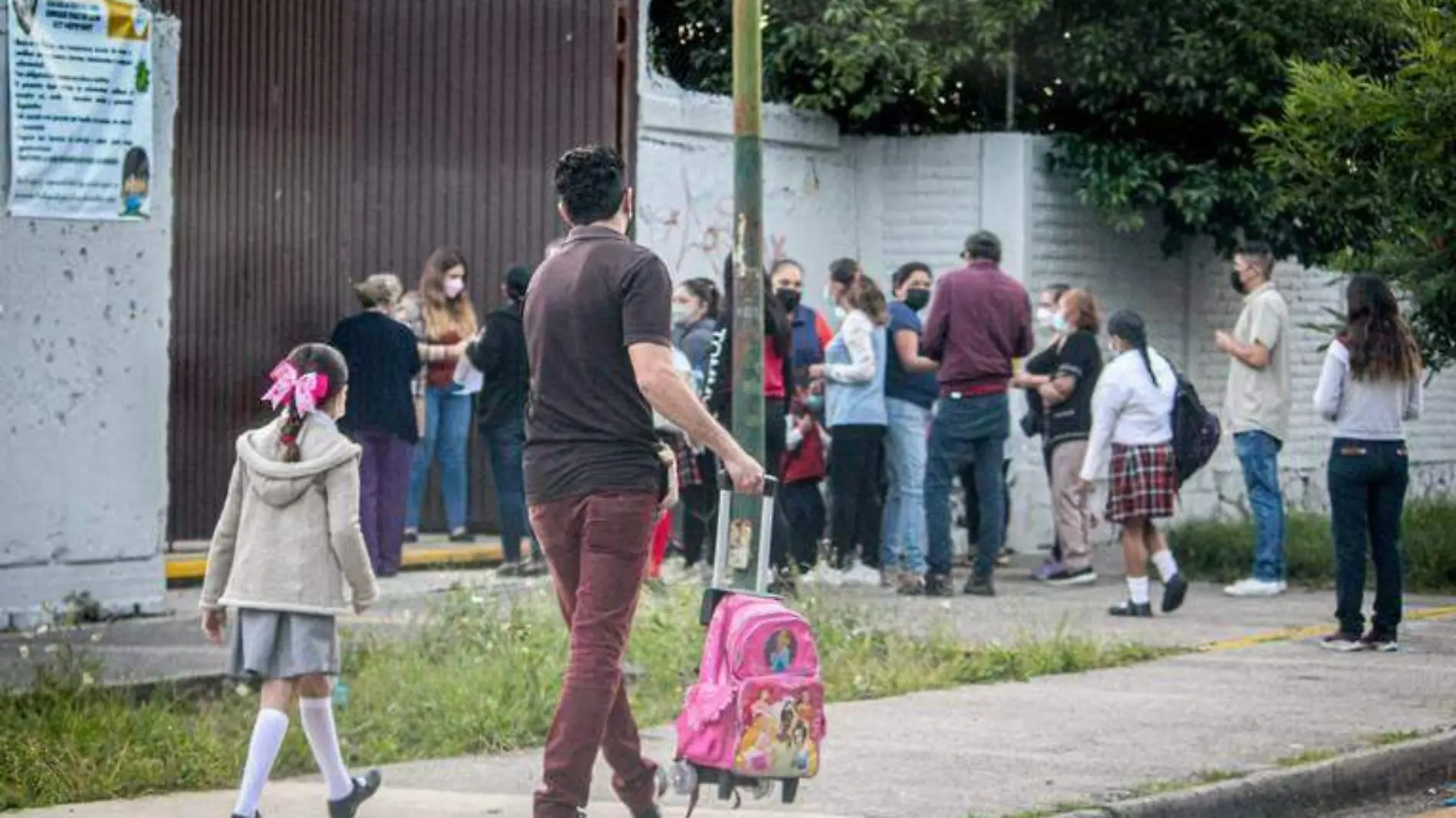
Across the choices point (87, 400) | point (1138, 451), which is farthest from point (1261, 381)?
point (87, 400)

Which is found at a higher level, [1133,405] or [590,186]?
[590,186]

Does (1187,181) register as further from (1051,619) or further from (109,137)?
(109,137)

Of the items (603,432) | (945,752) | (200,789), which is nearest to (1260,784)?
(945,752)

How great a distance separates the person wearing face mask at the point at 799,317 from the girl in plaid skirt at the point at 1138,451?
1790mm

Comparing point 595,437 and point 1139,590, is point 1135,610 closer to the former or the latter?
point 1139,590

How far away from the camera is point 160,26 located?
13117 mm

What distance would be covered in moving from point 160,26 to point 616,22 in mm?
4616

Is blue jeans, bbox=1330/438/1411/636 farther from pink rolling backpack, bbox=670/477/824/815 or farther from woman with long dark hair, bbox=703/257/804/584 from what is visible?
pink rolling backpack, bbox=670/477/824/815

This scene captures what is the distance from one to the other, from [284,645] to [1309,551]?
9904mm

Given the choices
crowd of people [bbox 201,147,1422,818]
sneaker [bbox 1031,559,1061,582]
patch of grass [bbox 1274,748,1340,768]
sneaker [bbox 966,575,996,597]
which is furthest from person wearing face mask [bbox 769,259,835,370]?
patch of grass [bbox 1274,748,1340,768]

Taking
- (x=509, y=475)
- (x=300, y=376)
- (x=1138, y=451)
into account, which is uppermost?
(x=300, y=376)

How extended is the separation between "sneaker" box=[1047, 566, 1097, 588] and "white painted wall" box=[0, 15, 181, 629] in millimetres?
5738

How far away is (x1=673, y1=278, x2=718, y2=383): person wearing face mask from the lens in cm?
1530

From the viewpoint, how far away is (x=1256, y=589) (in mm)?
15516
